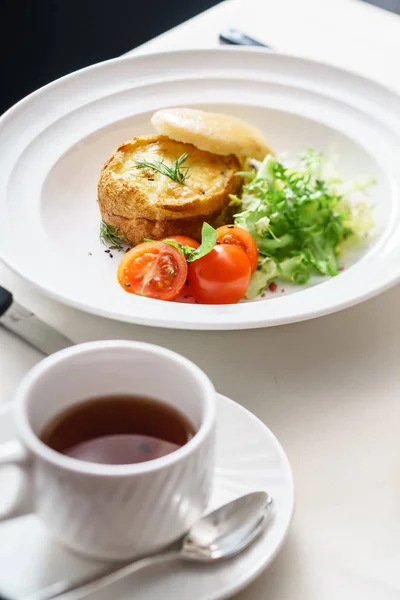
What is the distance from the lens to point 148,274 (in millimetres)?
1396

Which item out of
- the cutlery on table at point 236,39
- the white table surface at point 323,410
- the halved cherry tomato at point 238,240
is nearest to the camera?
the white table surface at point 323,410

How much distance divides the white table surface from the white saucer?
0.10 m

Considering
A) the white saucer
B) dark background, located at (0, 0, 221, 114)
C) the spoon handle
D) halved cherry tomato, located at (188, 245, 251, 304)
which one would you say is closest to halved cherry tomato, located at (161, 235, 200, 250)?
halved cherry tomato, located at (188, 245, 251, 304)

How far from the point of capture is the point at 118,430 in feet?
2.84

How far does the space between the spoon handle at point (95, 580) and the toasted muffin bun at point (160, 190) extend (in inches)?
36.0

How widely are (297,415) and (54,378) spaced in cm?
45

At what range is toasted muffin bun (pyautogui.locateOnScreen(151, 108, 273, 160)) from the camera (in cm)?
168

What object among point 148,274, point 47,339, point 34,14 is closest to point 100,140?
point 148,274

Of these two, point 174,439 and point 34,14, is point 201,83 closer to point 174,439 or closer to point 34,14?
point 174,439

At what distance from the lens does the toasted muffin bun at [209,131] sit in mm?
1681

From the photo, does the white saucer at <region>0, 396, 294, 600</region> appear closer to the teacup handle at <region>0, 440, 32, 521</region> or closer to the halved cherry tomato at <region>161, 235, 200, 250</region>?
the teacup handle at <region>0, 440, 32, 521</region>

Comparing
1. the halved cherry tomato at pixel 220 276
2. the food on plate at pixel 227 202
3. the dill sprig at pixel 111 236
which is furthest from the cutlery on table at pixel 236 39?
the halved cherry tomato at pixel 220 276

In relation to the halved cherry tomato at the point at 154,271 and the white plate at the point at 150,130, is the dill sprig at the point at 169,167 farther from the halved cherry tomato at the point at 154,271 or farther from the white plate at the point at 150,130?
the halved cherry tomato at the point at 154,271

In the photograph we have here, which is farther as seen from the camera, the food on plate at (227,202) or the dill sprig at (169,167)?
the dill sprig at (169,167)
